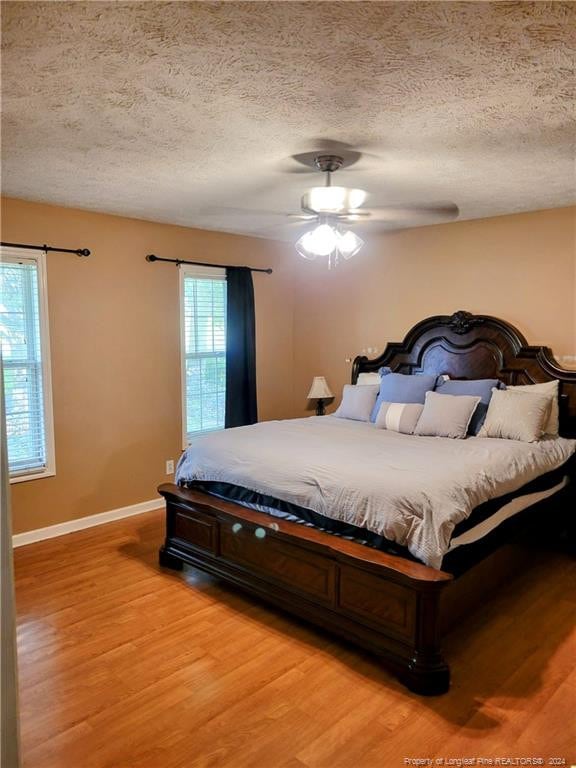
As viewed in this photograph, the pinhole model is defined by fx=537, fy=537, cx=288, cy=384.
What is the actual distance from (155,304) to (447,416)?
258 centimetres

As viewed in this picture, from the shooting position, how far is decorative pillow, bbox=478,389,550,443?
140 inches

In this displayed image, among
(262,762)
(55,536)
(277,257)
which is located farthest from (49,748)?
(277,257)

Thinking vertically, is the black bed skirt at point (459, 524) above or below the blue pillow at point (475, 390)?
below

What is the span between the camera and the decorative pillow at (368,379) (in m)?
4.82

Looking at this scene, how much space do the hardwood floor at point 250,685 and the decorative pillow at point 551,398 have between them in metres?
1.01

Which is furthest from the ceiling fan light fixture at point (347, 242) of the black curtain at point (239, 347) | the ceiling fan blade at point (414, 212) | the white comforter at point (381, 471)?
the black curtain at point (239, 347)

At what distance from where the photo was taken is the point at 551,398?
3688mm

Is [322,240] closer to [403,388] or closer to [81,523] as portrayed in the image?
[403,388]

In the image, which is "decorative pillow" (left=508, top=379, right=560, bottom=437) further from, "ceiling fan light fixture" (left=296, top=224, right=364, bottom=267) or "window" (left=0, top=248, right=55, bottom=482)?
"window" (left=0, top=248, right=55, bottom=482)

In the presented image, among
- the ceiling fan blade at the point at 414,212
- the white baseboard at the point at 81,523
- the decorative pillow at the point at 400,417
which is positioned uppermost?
the ceiling fan blade at the point at 414,212

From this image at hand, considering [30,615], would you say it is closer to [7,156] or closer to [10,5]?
[7,156]

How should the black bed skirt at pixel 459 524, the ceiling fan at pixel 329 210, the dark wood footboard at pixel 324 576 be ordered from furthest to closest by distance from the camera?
the ceiling fan at pixel 329 210 → the black bed skirt at pixel 459 524 → the dark wood footboard at pixel 324 576

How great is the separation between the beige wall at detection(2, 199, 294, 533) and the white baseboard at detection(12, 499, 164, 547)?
0.05 m

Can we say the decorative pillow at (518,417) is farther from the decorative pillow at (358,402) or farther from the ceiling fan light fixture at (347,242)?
the ceiling fan light fixture at (347,242)
